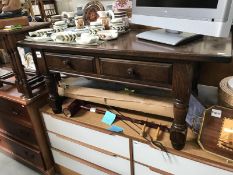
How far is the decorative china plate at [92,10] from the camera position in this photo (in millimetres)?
1298

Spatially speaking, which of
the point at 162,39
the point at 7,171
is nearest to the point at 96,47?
the point at 162,39

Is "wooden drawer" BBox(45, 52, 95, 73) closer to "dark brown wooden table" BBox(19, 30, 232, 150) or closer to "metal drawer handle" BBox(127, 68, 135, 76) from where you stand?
"dark brown wooden table" BBox(19, 30, 232, 150)

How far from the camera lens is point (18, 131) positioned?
1.58 metres

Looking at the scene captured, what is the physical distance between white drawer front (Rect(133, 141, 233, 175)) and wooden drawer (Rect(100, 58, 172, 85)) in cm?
36

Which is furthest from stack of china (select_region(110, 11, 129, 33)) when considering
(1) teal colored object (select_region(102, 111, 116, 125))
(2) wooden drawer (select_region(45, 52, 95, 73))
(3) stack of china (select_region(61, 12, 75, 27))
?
(1) teal colored object (select_region(102, 111, 116, 125))

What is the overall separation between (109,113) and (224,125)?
0.60 m

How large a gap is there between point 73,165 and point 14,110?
22.5 inches

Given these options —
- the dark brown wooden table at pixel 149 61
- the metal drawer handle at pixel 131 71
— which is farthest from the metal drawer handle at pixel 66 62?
the metal drawer handle at pixel 131 71

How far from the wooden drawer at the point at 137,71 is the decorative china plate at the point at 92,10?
0.51 metres

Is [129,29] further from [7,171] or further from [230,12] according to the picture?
[7,171]

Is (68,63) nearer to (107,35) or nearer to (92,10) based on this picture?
(107,35)

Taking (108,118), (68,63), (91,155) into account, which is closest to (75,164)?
(91,155)

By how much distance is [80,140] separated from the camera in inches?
51.3

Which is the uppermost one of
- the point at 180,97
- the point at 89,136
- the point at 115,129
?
the point at 180,97
